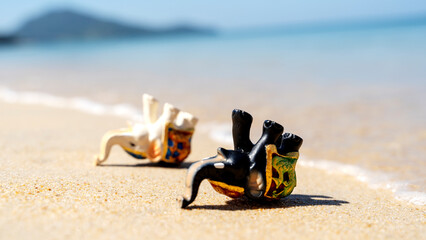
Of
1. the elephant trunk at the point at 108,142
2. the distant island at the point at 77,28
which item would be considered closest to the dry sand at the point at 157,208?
the elephant trunk at the point at 108,142

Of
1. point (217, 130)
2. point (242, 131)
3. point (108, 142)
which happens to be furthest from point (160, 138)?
point (217, 130)

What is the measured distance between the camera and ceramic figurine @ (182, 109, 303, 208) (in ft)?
10.0

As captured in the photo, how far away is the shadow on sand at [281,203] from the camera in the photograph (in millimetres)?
3178

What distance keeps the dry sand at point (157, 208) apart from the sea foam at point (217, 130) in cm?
17

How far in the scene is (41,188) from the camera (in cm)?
324

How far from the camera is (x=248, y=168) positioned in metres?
3.09

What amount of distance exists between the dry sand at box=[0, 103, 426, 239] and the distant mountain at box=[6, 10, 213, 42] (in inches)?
4858

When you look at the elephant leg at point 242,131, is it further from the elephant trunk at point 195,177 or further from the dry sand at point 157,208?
the dry sand at point 157,208

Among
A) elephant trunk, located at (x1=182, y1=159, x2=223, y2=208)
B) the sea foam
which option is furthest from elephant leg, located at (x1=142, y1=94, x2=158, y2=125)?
the sea foam

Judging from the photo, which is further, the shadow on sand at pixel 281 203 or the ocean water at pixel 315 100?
the ocean water at pixel 315 100

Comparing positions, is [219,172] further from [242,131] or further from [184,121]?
[184,121]

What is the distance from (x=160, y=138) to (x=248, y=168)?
154 centimetres

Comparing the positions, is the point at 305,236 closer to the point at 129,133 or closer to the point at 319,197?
the point at 319,197

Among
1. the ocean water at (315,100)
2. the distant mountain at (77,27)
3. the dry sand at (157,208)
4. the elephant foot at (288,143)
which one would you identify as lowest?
the dry sand at (157,208)
